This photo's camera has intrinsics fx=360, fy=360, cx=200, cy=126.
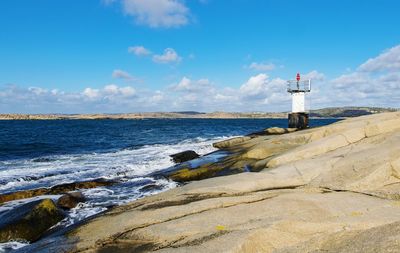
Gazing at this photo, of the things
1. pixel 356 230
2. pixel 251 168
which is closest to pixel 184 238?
pixel 356 230

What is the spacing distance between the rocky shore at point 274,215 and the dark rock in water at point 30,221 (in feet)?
10.5

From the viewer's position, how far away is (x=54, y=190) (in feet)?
68.4

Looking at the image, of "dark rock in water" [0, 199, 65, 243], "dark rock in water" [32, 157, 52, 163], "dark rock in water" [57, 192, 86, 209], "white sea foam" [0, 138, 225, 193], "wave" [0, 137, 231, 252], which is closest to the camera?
"dark rock in water" [0, 199, 65, 243]

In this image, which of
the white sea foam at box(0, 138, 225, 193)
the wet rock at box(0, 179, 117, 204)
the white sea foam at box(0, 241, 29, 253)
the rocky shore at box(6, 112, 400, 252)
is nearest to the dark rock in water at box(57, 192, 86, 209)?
the wet rock at box(0, 179, 117, 204)

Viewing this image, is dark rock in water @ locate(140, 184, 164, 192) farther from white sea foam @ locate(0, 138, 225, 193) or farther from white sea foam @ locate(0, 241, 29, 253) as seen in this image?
white sea foam @ locate(0, 241, 29, 253)

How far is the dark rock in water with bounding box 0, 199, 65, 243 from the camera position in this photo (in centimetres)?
1283

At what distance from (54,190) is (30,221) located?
777 cm

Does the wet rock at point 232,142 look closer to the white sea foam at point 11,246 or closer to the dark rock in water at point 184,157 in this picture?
the dark rock in water at point 184,157

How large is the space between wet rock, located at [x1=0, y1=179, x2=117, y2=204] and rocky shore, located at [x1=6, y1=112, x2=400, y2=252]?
33.3 feet

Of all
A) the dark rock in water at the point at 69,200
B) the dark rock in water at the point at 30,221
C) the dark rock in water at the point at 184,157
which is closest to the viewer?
the dark rock in water at the point at 30,221

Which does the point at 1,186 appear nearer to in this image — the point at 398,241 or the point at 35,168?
the point at 35,168

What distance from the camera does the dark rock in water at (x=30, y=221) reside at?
42.1 ft

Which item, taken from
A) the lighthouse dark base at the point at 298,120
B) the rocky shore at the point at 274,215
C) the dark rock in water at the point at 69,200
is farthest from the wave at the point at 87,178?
the lighthouse dark base at the point at 298,120

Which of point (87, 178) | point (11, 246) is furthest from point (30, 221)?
point (87, 178)
